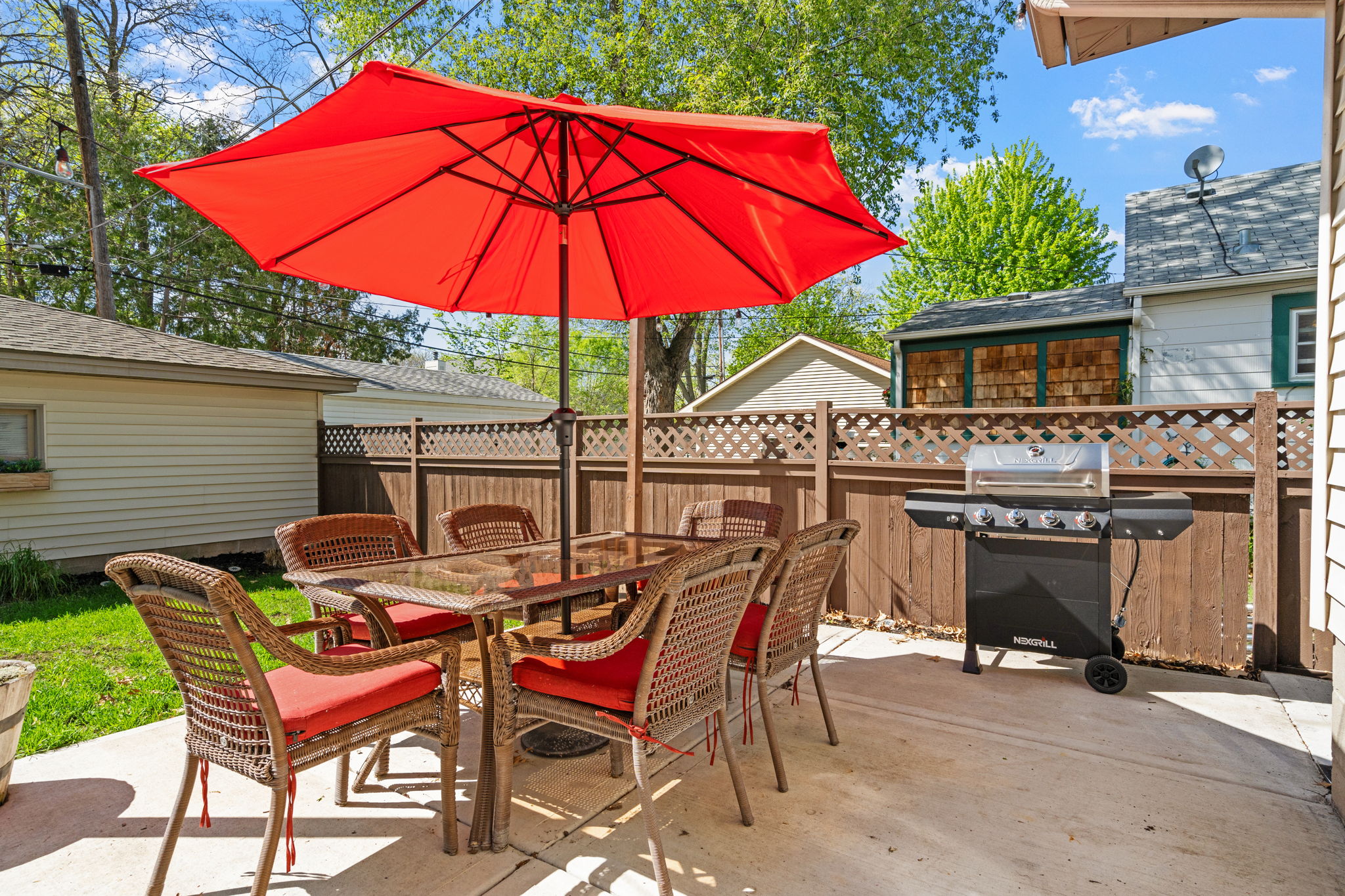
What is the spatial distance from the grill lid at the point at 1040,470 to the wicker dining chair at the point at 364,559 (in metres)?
2.71

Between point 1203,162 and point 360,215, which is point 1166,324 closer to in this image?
point 1203,162

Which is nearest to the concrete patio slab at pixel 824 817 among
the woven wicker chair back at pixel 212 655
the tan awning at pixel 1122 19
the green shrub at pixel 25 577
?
the woven wicker chair back at pixel 212 655

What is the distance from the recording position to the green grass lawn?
10.2 feet

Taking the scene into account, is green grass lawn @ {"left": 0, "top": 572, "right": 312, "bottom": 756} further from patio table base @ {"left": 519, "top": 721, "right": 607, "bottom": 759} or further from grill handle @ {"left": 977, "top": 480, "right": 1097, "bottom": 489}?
grill handle @ {"left": 977, "top": 480, "right": 1097, "bottom": 489}

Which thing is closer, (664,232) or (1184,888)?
(1184,888)

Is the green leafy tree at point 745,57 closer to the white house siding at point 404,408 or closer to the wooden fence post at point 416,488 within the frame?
the wooden fence post at point 416,488

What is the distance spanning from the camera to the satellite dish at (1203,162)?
8781mm

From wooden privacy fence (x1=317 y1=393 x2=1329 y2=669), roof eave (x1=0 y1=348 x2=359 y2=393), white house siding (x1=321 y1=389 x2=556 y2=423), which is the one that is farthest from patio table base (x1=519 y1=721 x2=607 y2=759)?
white house siding (x1=321 y1=389 x2=556 y2=423)

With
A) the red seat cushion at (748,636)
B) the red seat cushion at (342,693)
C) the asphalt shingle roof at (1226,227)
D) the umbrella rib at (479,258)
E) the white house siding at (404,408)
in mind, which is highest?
the asphalt shingle roof at (1226,227)

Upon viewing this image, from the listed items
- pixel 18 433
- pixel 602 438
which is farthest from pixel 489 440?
pixel 18 433

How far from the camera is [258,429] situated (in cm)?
834

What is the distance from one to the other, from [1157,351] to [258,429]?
1022 cm

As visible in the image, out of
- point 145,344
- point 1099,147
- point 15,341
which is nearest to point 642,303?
point 15,341

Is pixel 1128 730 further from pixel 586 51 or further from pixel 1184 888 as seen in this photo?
pixel 586 51
